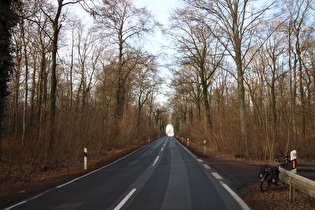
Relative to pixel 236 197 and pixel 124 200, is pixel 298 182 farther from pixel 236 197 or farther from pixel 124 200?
pixel 124 200

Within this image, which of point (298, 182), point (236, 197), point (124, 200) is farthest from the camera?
point (236, 197)

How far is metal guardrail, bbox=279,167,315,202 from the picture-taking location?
4627 millimetres

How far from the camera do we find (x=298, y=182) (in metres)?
5.21

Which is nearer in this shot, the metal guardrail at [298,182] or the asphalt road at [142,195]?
the metal guardrail at [298,182]

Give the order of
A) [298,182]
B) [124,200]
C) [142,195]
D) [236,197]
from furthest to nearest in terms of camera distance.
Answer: [142,195]
[236,197]
[124,200]
[298,182]

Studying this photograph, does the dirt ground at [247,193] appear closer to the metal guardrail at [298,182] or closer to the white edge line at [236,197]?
the white edge line at [236,197]

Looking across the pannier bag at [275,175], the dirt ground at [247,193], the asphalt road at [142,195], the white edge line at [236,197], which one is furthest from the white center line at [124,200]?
the pannier bag at [275,175]

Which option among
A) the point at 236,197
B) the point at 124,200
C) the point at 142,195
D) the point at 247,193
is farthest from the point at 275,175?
the point at 124,200

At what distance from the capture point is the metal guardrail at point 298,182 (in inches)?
182

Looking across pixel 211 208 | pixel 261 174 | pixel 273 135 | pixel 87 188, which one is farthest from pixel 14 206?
pixel 273 135

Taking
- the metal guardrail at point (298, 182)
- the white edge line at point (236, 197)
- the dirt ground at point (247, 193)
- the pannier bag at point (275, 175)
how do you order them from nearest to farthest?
the metal guardrail at point (298, 182)
the white edge line at point (236, 197)
the dirt ground at point (247, 193)
the pannier bag at point (275, 175)

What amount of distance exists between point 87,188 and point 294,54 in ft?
82.7

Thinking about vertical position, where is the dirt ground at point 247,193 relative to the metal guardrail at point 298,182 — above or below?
below

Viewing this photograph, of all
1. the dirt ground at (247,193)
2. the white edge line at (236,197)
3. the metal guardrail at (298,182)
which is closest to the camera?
the metal guardrail at (298,182)
